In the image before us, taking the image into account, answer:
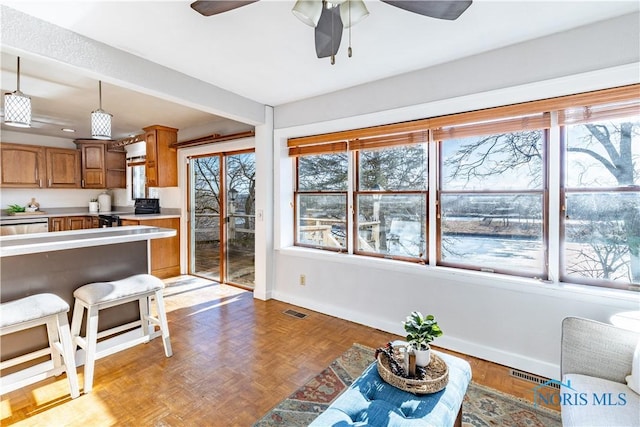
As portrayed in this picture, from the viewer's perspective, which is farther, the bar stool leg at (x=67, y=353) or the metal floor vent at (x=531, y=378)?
the metal floor vent at (x=531, y=378)

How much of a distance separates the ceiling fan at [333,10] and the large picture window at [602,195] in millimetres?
1460

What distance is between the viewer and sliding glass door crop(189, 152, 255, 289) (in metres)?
4.32

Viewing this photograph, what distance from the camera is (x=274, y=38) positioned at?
84.6 inches

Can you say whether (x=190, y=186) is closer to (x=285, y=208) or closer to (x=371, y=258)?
Result: (x=285, y=208)

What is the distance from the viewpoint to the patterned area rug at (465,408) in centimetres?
176

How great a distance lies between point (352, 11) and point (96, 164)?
6.20 metres

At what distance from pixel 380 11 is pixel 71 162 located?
6.38 m

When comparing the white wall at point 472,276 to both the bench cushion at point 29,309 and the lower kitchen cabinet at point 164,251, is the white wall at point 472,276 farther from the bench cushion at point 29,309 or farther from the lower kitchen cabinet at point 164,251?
the lower kitchen cabinet at point 164,251

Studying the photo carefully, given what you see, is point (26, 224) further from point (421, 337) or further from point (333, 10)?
point (421, 337)

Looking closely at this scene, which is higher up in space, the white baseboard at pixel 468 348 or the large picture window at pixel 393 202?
the large picture window at pixel 393 202

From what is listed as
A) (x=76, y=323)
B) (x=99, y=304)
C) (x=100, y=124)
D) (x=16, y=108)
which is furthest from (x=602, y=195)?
(x=16, y=108)

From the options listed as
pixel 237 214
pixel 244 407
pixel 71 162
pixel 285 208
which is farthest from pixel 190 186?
pixel 244 407

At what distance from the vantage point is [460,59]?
245 cm

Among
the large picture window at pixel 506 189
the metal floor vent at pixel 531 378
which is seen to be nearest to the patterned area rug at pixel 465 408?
the metal floor vent at pixel 531 378
